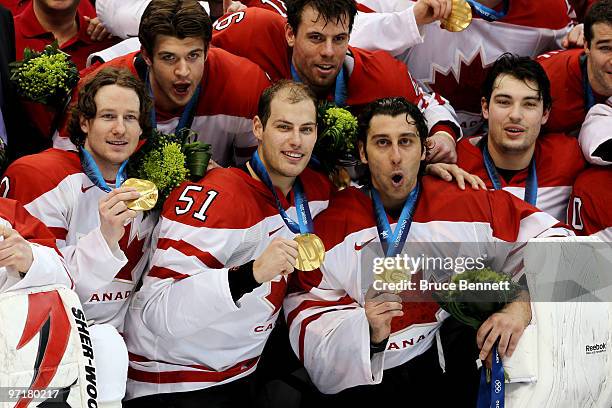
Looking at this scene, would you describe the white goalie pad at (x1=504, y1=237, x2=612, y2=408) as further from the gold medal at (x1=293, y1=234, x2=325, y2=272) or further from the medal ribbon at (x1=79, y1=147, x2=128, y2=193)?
the medal ribbon at (x1=79, y1=147, x2=128, y2=193)

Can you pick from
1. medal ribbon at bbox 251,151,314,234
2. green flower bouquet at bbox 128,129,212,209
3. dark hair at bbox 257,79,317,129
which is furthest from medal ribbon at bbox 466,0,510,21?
green flower bouquet at bbox 128,129,212,209

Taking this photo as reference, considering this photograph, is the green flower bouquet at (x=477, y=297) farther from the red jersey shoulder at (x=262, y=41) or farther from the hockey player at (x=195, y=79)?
the red jersey shoulder at (x=262, y=41)

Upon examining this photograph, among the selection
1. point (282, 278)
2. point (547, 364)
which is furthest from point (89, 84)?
point (547, 364)

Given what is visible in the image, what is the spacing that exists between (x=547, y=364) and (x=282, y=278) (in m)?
1.01

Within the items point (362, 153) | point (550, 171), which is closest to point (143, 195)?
point (362, 153)

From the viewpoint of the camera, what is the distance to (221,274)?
3621 mm

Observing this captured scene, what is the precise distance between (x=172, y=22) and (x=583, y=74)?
1.89m

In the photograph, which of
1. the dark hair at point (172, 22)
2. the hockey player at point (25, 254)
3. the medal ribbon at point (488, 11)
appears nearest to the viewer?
the hockey player at point (25, 254)

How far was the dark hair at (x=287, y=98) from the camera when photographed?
4039mm

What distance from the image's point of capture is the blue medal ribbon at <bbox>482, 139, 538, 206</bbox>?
443cm

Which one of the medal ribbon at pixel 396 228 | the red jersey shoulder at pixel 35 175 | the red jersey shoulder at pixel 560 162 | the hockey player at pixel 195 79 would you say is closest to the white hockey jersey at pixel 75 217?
the red jersey shoulder at pixel 35 175

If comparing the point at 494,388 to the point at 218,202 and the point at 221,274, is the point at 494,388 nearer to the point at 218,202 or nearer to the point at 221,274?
the point at 221,274

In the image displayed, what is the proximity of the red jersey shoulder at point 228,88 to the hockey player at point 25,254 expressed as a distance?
1.07m

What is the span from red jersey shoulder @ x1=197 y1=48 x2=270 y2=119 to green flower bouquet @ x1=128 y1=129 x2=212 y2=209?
0.36m
